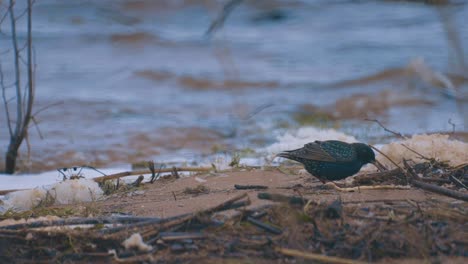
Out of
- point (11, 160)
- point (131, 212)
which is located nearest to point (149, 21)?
point (11, 160)

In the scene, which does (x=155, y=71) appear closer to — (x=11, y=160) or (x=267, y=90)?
(x=267, y=90)

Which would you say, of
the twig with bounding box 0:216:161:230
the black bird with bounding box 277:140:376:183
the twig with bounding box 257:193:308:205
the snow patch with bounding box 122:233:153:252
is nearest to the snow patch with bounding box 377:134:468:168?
the black bird with bounding box 277:140:376:183

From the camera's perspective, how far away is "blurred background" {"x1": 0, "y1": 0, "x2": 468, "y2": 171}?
8.49m

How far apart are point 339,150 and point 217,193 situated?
812 millimetres

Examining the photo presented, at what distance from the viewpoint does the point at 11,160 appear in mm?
6641

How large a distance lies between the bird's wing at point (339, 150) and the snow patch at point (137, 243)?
5.38 feet

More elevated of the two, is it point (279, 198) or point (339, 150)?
point (279, 198)

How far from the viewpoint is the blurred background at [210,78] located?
8.49 metres

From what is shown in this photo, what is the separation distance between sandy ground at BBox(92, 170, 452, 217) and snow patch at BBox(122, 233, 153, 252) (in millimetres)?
604

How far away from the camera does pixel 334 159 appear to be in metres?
4.51

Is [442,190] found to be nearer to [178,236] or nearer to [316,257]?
[316,257]

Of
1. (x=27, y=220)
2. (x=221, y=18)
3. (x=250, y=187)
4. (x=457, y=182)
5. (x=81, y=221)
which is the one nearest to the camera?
(x=221, y=18)

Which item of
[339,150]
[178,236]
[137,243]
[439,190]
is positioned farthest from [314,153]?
[137,243]

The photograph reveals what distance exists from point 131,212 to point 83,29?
1213cm
